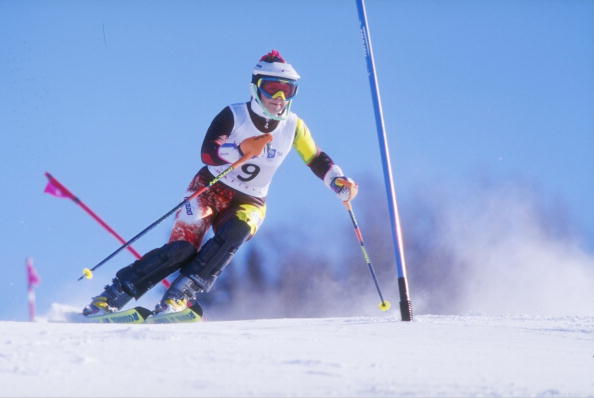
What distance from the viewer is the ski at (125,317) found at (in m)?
5.87

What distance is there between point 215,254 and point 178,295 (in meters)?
0.50

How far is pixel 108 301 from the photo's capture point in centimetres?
613

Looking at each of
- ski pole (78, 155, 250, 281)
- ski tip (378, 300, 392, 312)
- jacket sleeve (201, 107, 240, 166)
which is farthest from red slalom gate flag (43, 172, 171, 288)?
ski tip (378, 300, 392, 312)

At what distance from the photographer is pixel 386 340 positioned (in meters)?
3.83

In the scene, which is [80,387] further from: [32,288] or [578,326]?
[32,288]

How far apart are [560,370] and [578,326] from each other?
202cm

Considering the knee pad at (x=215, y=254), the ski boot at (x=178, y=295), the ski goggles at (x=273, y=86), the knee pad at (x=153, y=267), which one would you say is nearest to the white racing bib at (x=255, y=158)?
the ski goggles at (x=273, y=86)

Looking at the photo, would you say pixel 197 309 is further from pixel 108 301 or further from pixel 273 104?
pixel 273 104

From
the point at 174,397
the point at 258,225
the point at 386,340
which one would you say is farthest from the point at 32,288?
the point at 174,397

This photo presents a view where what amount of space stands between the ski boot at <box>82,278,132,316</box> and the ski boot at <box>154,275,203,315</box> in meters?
0.51

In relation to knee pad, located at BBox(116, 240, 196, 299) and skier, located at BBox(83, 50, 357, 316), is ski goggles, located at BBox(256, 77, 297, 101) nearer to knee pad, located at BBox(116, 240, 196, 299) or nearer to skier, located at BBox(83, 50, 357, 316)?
skier, located at BBox(83, 50, 357, 316)

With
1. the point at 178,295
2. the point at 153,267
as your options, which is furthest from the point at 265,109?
the point at 178,295

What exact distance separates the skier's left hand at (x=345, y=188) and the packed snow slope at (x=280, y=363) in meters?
2.60

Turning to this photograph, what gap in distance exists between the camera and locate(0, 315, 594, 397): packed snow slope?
2.58 meters
